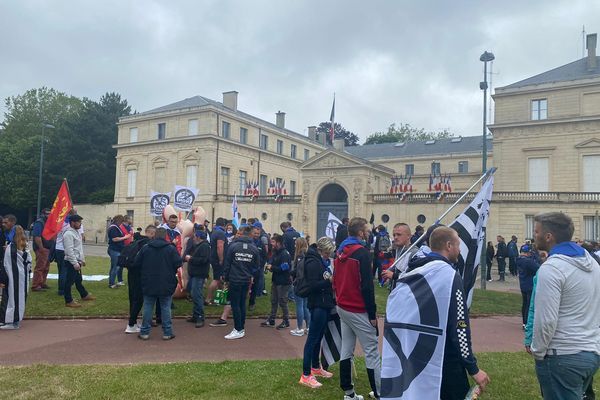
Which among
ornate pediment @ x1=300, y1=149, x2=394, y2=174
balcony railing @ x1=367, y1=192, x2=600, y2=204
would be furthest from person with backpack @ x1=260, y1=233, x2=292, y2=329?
ornate pediment @ x1=300, y1=149, x2=394, y2=174

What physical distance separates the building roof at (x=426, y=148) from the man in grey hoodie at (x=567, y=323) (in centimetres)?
5107

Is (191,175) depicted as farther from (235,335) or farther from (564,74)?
(235,335)

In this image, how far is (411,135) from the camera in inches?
3162

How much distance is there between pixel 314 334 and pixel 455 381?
2720mm

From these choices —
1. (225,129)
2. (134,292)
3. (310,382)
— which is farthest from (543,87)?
(310,382)

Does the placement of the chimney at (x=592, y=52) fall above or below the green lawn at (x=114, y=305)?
above

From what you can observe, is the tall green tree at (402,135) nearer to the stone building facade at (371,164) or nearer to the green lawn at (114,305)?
the stone building facade at (371,164)

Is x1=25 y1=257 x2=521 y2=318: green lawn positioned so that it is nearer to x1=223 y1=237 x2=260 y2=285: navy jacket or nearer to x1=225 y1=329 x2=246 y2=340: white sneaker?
x1=225 y1=329 x2=246 y2=340: white sneaker

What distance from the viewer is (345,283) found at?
18.6 ft

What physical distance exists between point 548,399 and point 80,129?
56.3 meters

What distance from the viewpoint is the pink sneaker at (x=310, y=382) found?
20.0 ft

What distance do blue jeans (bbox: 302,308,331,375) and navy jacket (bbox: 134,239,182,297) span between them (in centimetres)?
332

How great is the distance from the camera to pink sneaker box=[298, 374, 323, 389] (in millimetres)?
6094

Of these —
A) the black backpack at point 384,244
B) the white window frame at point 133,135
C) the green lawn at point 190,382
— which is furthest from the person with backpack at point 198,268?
the white window frame at point 133,135
